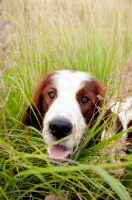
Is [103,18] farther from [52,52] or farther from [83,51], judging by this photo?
[52,52]

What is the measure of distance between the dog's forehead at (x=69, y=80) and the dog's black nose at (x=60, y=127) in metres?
0.61

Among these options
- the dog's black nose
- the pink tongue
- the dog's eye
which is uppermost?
the dog's black nose

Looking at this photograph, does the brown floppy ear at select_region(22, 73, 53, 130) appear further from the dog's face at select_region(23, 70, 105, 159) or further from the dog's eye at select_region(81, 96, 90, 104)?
the dog's eye at select_region(81, 96, 90, 104)

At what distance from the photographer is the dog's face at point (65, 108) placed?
7.86 feet

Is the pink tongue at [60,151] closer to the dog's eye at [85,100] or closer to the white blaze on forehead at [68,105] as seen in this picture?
the white blaze on forehead at [68,105]

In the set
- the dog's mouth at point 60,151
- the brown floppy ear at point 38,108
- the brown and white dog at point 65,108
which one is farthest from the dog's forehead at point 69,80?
the dog's mouth at point 60,151

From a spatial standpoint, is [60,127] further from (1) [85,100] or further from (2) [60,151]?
(1) [85,100]

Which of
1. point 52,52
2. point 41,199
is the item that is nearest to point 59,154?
point 41,199

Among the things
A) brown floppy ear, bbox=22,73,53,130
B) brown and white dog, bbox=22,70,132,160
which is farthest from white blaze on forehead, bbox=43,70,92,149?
brown floppy ear, bbox=22,73,53,130

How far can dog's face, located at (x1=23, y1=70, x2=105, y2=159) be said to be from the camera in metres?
2.40

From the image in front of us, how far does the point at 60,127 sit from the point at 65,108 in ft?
0.84

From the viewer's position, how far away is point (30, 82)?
3.54 meters

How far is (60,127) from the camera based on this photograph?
2344mm

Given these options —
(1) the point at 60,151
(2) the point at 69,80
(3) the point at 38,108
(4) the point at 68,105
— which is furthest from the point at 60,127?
(3) the point at 38,108
